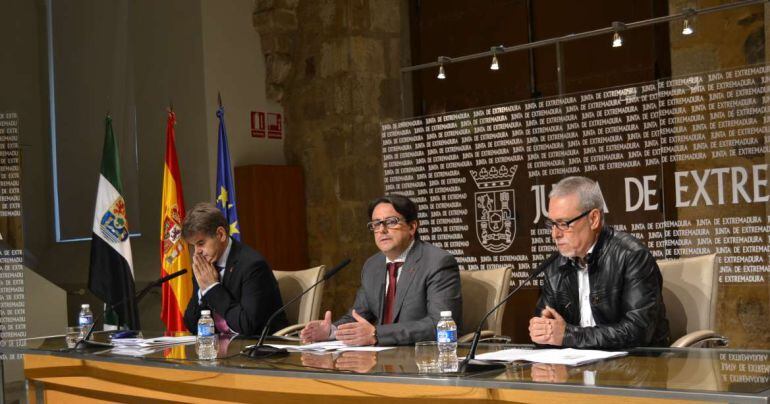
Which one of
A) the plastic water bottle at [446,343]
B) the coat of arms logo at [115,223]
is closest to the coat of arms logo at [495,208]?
the coat of arms logo at [115,223]

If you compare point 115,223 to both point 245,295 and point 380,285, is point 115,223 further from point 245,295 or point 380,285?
point 380,285

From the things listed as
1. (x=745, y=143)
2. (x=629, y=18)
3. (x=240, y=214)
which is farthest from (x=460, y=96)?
(x=745, y=143)

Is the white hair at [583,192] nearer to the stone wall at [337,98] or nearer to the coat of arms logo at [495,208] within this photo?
the coat of arms logo at [495,208]

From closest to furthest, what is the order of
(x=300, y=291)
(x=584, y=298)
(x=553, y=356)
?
(x=553, y=356) → (x=584, y=298) → (x=300, y=291)

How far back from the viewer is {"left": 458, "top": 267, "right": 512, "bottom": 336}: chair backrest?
3668 millimetres

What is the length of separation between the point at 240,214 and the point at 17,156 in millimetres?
2021

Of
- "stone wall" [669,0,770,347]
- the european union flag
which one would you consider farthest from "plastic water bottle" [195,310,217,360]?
the european union flag

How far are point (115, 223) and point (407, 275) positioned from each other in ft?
8.55

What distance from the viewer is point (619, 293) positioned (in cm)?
290

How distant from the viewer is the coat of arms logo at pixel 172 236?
552 centimetres

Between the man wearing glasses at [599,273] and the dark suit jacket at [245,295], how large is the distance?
1.36m

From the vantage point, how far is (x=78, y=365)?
3.39 m

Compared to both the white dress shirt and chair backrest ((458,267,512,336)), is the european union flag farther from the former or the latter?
the white dress shirt

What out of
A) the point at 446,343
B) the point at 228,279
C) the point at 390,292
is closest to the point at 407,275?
the point at 390,292
